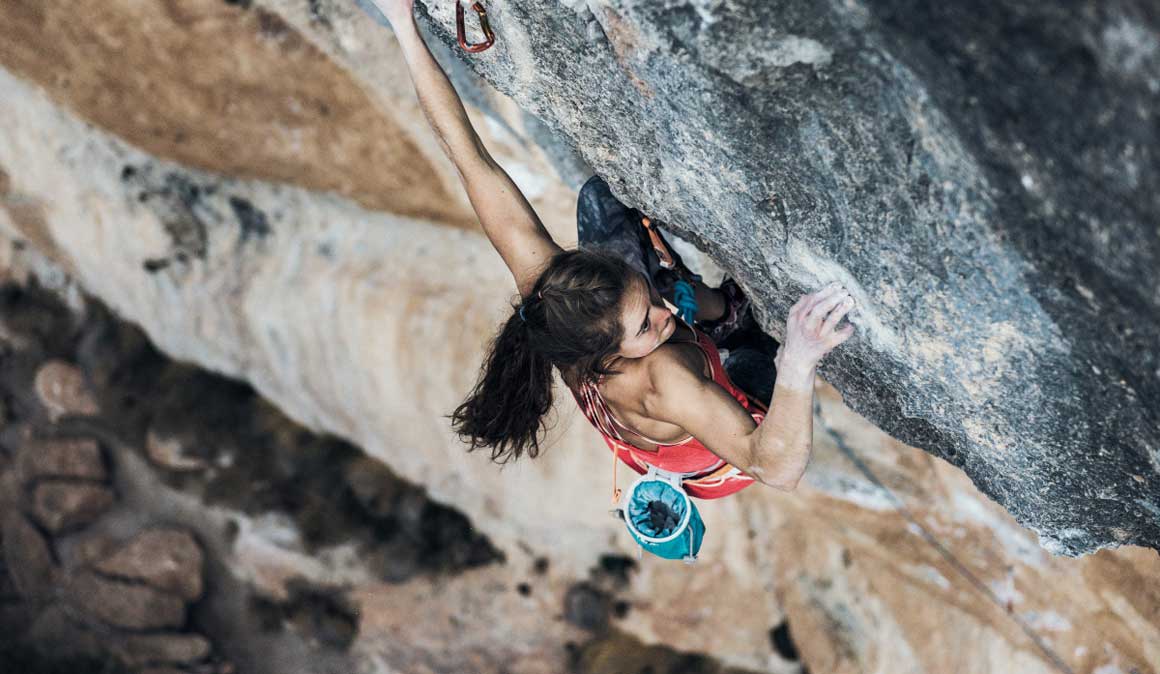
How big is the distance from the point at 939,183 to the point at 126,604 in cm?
966

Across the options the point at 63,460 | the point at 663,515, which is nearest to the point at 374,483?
the point at 63,460

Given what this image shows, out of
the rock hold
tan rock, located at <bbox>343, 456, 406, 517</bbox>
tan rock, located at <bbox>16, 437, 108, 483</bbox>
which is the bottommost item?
tan rock, located at <bbox>16, 437, 108, 483</bbox>

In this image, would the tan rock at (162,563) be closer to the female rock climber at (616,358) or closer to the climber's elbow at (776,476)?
the female rock climber at (616,358)

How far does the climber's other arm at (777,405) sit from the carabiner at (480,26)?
3.97ft

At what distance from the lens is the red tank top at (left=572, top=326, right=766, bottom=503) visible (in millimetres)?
3035

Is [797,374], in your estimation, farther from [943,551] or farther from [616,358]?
[943,551]

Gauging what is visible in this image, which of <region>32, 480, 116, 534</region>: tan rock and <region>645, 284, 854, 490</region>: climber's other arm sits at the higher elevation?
<region>645, 284, 854, 490</region>: climber's other arm

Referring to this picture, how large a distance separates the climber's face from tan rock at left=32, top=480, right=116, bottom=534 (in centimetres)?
904

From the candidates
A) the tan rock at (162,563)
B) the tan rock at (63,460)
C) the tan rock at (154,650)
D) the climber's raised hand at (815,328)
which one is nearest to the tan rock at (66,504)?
the tan rock at (63,460)

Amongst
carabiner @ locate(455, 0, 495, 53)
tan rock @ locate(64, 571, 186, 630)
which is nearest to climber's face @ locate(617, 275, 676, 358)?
carabiner @ locate(455, 0, 495, 53)

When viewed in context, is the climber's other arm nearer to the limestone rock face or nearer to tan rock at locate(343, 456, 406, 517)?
the limestone rock face

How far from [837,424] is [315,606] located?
6190 millimetres

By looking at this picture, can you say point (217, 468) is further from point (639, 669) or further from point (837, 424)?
point (837, 424)

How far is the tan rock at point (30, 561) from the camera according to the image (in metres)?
9.92
